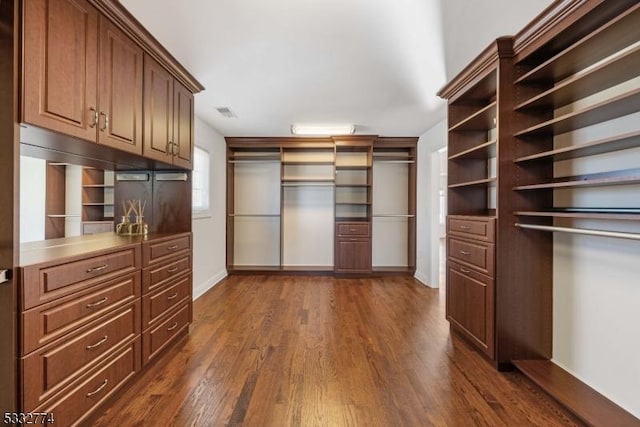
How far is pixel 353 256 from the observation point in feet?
16.8

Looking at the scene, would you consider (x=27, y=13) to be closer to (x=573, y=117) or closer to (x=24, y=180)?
(x=24, y=180)

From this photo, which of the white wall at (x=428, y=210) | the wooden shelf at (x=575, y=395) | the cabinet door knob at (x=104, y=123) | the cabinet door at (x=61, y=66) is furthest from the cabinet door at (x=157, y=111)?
the white wall at (x=428, y=210)

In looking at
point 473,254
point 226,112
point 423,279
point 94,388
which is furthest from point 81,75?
point 423,279

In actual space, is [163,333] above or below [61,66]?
below

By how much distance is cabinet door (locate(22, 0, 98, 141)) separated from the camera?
130 cm

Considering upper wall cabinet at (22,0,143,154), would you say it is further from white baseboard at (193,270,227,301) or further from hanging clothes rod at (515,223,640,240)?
hanging clothes rod at (515,223,640,240)

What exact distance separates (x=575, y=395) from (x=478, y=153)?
185 centimetres

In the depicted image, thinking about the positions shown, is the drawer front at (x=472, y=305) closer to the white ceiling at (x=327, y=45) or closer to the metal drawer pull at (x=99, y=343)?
the white ceiling at (x=327, y=45)

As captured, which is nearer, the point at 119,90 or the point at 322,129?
the point at 119,90

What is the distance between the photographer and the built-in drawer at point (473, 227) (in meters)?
2.27

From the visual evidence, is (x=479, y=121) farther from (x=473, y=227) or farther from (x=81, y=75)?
(x=81, y=75)

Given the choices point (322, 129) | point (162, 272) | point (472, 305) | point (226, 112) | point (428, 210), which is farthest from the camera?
point (428, 210)

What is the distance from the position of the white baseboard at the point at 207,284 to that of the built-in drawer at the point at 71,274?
81.9 inches

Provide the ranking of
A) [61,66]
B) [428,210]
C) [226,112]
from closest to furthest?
[61,66], [226,112], [428,210]
